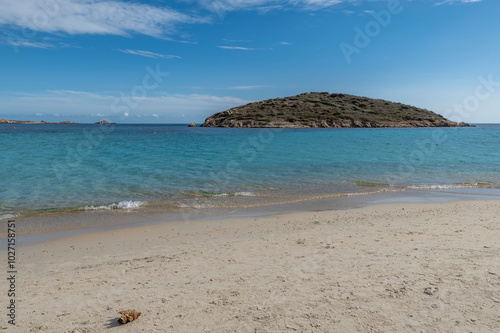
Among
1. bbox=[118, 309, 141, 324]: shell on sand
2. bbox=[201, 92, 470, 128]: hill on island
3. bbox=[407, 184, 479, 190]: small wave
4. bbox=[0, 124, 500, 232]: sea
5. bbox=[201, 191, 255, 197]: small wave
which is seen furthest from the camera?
bbox=[201, 92, 470, 128]: hill on island

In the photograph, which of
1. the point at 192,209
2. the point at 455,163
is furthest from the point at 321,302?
the point at 455,163

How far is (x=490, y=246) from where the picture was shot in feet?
23.7

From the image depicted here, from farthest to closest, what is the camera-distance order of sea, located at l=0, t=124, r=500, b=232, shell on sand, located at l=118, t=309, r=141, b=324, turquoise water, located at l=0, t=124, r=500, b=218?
turquoise water, located at l=0, t=124, r=500, b=218 < sea, located at l=0, t=124, r=500, b=232 < shell on sand, located at l=118, t=309, r=141, b=324

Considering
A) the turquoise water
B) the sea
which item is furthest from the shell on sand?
the turquoise water

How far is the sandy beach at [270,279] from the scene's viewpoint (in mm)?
4480

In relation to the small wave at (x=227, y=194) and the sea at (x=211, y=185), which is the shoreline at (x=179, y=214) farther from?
the small wave at (x=227, y=194)

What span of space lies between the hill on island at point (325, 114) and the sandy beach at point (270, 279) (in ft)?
310

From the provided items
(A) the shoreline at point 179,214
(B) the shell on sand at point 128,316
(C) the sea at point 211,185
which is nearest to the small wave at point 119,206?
(C) the sea at point 211,185

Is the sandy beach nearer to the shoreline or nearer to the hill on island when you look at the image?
the shoreline

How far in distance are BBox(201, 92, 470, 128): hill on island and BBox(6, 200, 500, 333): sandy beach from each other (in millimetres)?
94413

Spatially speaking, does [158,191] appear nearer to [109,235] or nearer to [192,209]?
[192,209]

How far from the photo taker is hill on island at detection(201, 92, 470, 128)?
106m

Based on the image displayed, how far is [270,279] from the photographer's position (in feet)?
18.9

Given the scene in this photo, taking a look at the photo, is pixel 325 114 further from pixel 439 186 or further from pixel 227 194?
pixel 227 194
